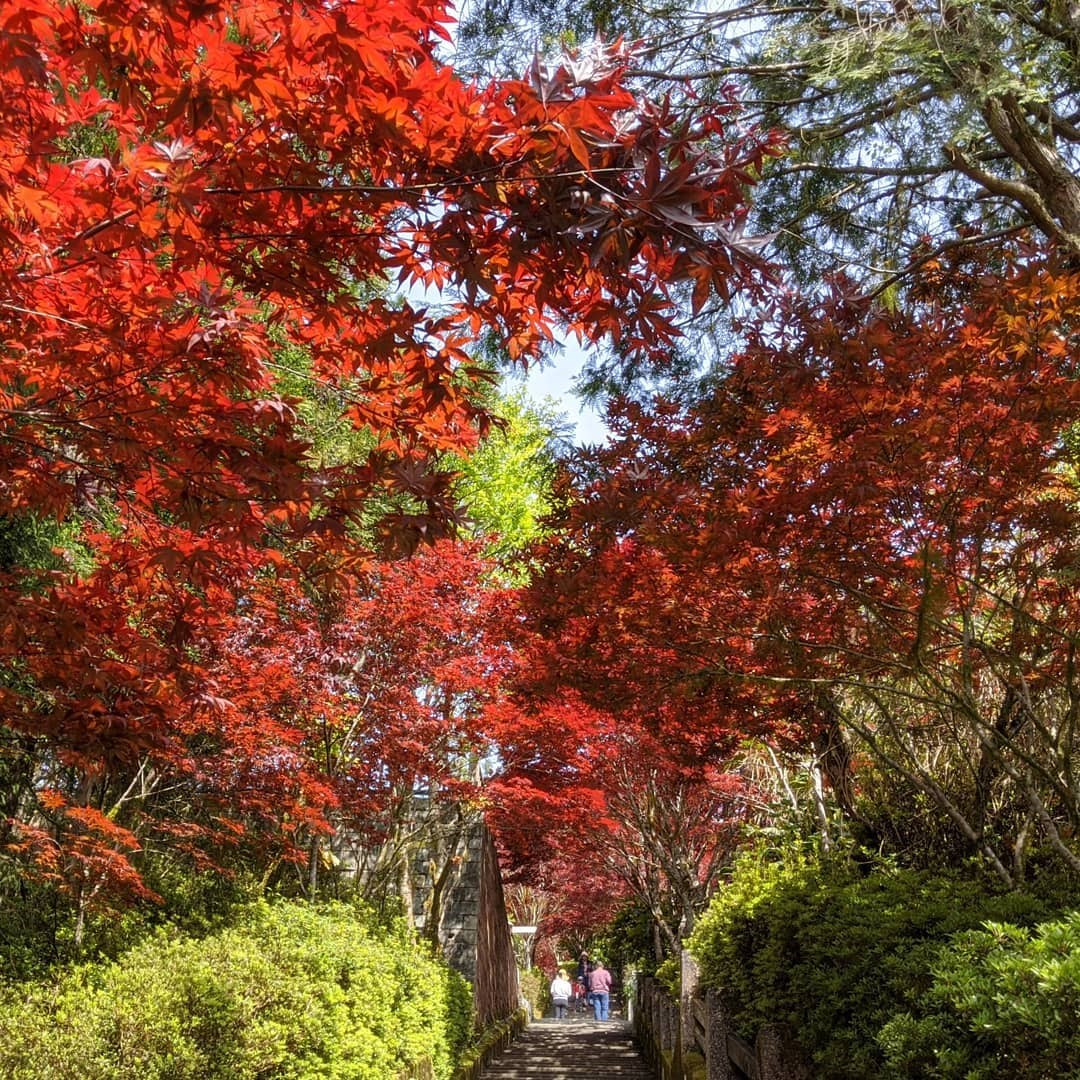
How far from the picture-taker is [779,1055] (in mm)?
5746

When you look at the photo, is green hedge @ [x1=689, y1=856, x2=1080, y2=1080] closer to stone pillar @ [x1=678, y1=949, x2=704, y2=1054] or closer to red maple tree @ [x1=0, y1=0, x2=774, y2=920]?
red maple tree @ [x1=0, y1=0, x2=774, y2=920]

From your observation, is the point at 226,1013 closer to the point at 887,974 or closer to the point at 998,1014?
the point at 887,974

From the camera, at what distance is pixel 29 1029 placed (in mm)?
4617

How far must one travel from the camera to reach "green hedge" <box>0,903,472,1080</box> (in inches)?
177

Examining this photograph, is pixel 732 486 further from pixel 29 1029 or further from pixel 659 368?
pixel 29 1029

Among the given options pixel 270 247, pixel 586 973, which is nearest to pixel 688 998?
pixel 270 247

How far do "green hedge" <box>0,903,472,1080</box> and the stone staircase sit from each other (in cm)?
623

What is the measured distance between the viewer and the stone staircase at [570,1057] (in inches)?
506

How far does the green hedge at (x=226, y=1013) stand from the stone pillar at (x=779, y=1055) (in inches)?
99.0

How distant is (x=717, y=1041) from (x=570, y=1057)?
836cm

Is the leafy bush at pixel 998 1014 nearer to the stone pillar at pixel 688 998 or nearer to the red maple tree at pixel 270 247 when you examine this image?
the red maple tree at pixel 270 247

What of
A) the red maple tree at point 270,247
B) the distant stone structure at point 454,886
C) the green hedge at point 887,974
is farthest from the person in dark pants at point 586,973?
the red maple tree at point 270,247

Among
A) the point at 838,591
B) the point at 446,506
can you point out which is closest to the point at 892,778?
the point at 838,591

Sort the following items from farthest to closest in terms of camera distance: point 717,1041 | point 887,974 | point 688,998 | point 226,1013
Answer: point 688,998, point 717,1041, point 226,1013, point 887,974
